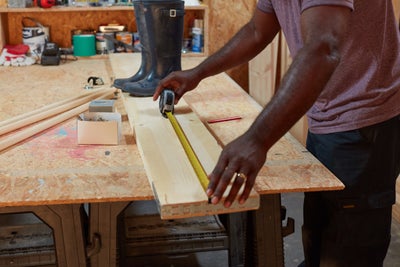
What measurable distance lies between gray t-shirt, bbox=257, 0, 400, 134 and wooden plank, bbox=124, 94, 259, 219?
1.24 feet

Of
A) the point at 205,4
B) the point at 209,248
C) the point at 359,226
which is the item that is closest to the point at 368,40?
the point at 359,226

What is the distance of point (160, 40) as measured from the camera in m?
2.13

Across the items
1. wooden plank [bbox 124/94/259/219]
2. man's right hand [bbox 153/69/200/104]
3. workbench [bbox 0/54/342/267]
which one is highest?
man's right hand [bbox 153/69/200/104]

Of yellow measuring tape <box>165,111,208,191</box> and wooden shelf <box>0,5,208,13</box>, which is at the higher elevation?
wooden shelf <box>0,5,208,13</box>

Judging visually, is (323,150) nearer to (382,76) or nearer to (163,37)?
(382,76)

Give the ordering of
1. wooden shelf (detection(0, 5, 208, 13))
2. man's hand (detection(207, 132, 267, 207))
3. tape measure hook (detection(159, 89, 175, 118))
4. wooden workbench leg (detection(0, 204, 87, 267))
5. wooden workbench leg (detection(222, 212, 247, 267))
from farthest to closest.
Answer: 1. wooden shelf (detection(0, 5, 208, 13))
2. wooden workbench leg (detection(222, 212, 247, 267))
3. tape measure hook (detection(159, 89, 175, 118))
4. wooden workbench leg (detection(0, 204, 87, 267))
5. man's hand (detection(207, 132, 267, 207))

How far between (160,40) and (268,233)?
2.89 ft

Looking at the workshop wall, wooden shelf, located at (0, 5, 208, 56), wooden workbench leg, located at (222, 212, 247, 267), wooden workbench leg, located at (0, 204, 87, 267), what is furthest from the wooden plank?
the workshop wall

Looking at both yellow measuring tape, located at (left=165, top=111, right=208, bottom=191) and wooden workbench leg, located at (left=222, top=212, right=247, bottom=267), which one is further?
wooden workbench leg, located at (left=222, top=212, right=247, bottom=267)

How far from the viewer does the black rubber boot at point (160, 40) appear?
2.08 metres

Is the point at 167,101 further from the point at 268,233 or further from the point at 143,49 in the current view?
the point at 268,233

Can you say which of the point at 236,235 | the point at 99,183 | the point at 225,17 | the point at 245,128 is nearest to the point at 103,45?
the point at 225,17

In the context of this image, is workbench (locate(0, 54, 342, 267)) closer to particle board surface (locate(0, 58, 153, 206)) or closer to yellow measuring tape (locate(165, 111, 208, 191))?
particle board surface (locate(0, 58, 153, 206))

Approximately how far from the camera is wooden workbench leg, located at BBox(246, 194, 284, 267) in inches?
66.0
